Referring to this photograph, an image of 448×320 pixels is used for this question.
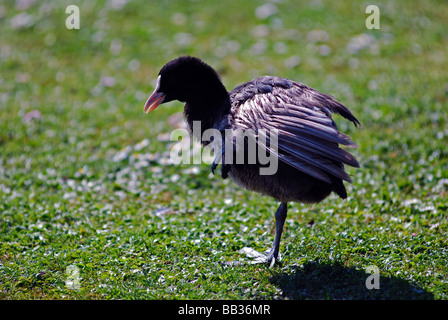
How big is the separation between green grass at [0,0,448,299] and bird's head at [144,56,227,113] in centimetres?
178

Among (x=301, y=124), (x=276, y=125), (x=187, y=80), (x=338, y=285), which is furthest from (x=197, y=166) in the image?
(x=338, y=285)

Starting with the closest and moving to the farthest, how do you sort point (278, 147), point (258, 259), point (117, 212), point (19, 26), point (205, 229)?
1. point (278, 147)
2. point (258, 259)
3. point (205, 229)
4. point (117, 212)
5. point (19, 26)

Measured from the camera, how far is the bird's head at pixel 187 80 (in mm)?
6410

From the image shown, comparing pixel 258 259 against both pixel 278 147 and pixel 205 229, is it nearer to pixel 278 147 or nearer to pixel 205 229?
pixel 205 229

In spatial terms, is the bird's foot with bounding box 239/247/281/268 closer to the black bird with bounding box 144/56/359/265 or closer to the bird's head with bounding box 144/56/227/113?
the black bird with bounding box 144/56/359/265

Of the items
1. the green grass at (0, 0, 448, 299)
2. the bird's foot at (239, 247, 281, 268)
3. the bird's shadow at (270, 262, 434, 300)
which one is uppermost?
the green grass at (0, 0, 448, 299)

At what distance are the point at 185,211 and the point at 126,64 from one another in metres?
6.33

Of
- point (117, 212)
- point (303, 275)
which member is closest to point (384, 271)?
point (303, 275)

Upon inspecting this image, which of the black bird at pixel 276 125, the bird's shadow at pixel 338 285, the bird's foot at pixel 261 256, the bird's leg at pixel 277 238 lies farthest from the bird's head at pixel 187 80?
the bird's shadow at pixel 338 285

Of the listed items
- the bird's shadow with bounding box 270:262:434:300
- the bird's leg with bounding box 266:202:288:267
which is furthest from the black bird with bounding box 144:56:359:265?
the bird's shadow with bounding box 270:262:434:300

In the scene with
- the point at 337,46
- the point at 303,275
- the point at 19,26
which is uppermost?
the point at 19,26

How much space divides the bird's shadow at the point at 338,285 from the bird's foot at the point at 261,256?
10.3 inches

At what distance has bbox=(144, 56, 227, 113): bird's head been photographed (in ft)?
21.0

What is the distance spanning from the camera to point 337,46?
42.1 feet
